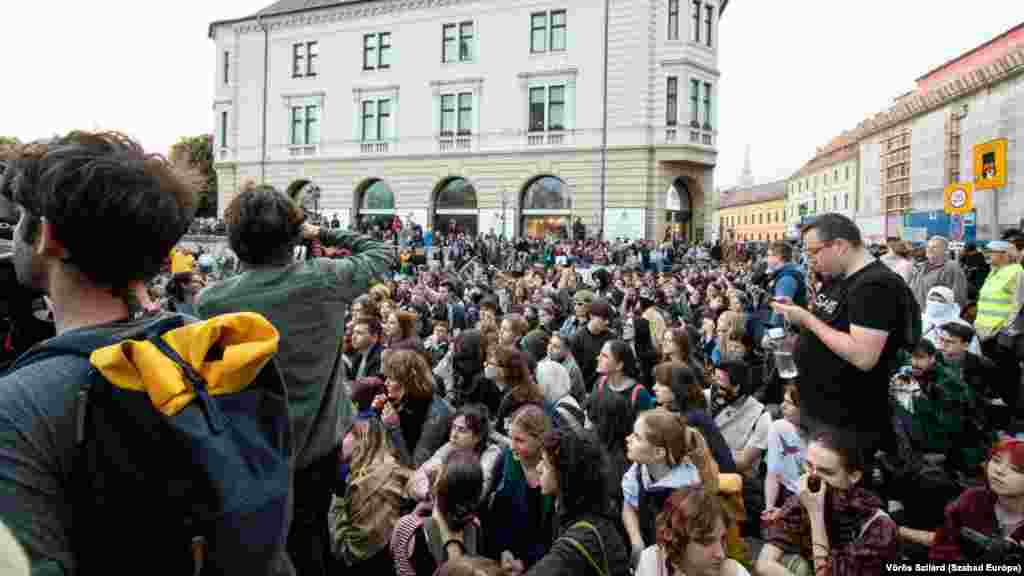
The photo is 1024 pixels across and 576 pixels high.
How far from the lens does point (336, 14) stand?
41594 mm

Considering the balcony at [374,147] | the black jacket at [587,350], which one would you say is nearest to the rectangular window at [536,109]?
the balcony at [374,147]

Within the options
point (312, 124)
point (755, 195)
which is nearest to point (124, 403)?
point (312, 124)

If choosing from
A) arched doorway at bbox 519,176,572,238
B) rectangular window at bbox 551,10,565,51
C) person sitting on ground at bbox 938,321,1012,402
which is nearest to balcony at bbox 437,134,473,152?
arched doorway at bbox 519,176,572,238

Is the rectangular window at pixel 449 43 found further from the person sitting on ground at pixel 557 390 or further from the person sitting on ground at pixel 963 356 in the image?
the person sitting on ground at pixel 963 356

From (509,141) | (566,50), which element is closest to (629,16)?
(566,50)

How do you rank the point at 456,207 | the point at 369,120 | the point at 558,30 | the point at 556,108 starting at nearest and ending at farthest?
the point at 558,30
the point at 556,108
the point at 456,207
the point at 369,120

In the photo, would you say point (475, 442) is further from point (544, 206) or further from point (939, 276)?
point (544, 206)

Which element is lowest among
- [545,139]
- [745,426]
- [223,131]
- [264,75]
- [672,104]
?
[745,426]

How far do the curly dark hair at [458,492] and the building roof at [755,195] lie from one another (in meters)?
105

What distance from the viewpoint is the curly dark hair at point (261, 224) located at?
3.08 meters

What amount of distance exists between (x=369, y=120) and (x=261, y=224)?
39549 mm

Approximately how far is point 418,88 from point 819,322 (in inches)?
1486

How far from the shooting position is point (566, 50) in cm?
3616

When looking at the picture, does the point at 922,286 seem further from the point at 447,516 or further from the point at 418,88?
the point at 418,88
